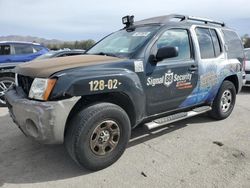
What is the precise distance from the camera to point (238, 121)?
5.57 m

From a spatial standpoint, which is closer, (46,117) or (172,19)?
(46,117)

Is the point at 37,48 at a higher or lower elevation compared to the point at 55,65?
higher

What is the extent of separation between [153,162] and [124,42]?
1846mm

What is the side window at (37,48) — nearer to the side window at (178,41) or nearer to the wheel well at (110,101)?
the side window at (178,41)

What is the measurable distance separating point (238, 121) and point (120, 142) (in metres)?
2.93

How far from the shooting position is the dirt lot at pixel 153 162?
327 cm

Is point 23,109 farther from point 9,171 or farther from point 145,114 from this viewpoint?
point 145,114

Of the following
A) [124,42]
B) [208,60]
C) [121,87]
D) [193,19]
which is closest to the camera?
[121,87]

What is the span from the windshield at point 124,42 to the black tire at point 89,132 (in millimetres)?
909

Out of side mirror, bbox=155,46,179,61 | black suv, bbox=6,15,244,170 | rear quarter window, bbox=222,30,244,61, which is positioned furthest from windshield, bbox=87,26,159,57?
rear quarter window, bbox=222,30,244,61

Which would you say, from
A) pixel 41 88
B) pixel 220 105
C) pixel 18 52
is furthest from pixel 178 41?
pixel 18 52

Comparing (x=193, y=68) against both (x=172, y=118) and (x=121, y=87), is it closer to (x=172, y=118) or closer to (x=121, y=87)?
(x=172, y=118)

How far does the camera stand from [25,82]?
145 inches

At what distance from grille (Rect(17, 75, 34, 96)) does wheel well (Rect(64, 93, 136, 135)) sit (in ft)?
2.17
